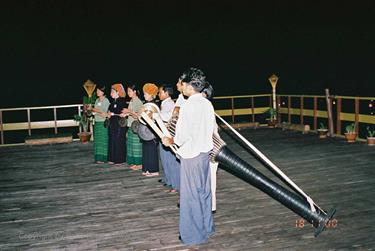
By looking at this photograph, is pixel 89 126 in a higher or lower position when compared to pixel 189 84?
lower

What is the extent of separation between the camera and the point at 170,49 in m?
60.5

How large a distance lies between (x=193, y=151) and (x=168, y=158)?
2.33 meters

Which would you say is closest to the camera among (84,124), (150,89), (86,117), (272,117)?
(150,89)

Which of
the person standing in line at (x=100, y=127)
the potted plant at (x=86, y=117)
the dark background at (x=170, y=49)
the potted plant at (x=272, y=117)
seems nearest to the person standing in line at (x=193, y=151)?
the person standing in line at (x=100, y=127)

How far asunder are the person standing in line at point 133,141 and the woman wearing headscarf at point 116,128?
0.32 metres

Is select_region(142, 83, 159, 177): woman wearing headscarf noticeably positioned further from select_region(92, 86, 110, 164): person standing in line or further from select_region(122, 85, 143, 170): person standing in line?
select_region(92, 86, 110, 164): person standing in line

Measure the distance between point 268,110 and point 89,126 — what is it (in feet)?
17.7

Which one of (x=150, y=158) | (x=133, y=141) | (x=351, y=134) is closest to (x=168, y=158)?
(x=150, y=158)

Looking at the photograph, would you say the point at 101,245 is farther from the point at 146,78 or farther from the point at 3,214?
the point at 146,78

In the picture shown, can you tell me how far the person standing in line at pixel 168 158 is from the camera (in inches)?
248

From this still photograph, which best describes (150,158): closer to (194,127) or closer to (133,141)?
(133,141)

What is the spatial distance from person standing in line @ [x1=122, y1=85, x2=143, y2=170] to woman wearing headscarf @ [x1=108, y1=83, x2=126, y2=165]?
317 mm

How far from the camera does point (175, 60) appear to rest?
198 ft

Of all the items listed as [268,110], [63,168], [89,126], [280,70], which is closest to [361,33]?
[280,70]
